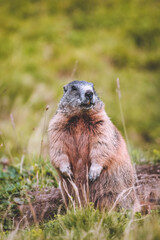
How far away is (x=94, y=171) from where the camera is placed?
3471mm

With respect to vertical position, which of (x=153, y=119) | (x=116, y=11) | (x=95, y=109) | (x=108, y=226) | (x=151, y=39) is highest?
(x=116, y=11)

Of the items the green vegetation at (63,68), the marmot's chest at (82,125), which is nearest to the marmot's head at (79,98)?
the marmot's chest at (82,125)

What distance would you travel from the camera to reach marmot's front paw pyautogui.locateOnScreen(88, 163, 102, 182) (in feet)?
11.3

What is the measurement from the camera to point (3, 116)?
284 inches

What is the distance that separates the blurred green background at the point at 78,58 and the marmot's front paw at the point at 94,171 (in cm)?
231

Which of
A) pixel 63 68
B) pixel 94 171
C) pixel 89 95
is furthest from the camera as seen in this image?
pixel 63 68

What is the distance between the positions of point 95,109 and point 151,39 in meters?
7.55

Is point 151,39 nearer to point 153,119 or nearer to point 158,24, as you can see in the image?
point 158,24

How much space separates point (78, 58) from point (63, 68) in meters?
0.53

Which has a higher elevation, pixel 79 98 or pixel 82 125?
pixel 79 98

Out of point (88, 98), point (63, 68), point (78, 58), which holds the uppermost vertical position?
point (78, 58)

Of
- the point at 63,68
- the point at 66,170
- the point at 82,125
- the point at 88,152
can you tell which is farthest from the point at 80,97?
the point at 63,68

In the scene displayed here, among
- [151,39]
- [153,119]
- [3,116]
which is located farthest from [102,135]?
[151,39]

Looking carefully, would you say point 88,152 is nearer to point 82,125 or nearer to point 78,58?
point 82,125
